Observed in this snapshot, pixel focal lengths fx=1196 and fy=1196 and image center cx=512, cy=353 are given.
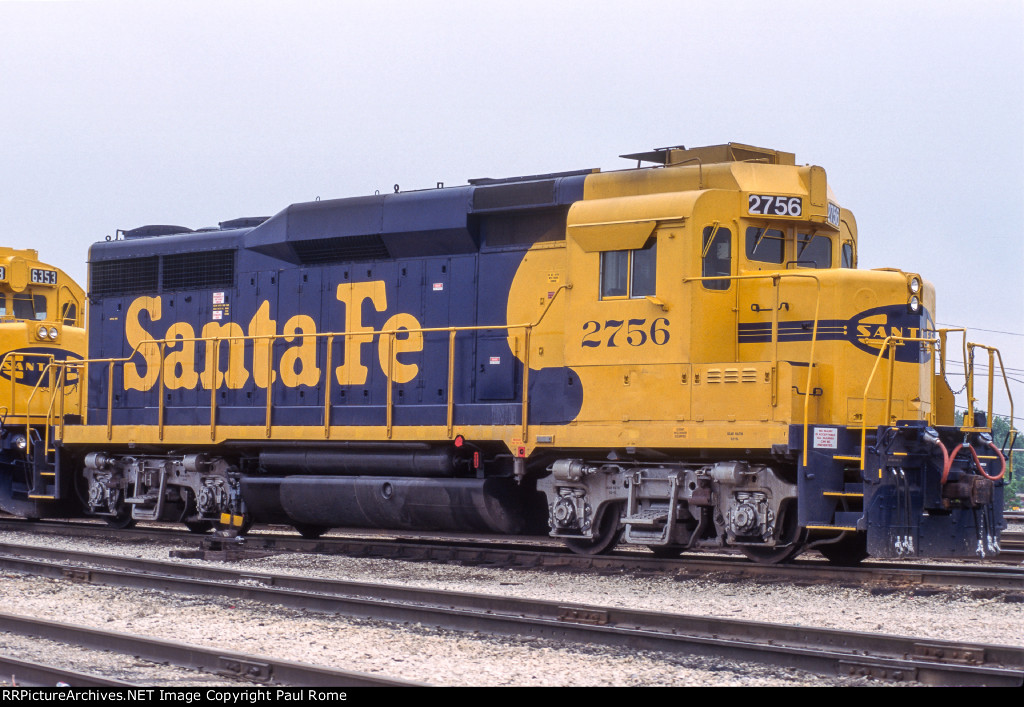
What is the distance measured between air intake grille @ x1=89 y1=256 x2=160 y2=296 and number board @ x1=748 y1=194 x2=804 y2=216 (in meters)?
7.96

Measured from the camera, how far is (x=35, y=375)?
57.1 feet

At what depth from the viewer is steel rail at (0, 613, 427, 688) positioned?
5.90 m

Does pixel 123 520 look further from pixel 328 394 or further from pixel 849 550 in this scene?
pixel 849 550

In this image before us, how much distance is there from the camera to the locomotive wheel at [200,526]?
14578 mm

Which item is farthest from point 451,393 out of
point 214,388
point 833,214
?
point 833,214

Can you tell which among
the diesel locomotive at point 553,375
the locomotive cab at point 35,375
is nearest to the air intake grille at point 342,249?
the diesel locomotive at point 553,375

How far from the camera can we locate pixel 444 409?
39.4 feet

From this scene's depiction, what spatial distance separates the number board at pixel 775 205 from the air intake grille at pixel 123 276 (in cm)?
796

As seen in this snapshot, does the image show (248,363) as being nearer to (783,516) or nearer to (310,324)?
(310,324)

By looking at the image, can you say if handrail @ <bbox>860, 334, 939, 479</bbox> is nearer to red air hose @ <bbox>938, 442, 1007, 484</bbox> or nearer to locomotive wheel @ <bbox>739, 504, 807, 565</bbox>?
→ red air hose @ <bbox>938, 442, 1007, 484</bbox>

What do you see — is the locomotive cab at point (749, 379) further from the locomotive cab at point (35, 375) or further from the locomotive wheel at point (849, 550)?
the locomotive cab at point (35, 375)

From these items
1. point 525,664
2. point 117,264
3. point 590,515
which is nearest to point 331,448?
point 590,515

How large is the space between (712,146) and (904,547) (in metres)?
4.07

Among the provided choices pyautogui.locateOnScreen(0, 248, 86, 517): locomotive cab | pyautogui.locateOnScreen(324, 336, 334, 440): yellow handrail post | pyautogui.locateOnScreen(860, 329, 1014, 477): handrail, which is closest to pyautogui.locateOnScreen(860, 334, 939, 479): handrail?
pyautogui.locateOnScreen(860, 329, 1014, 477): handrail
